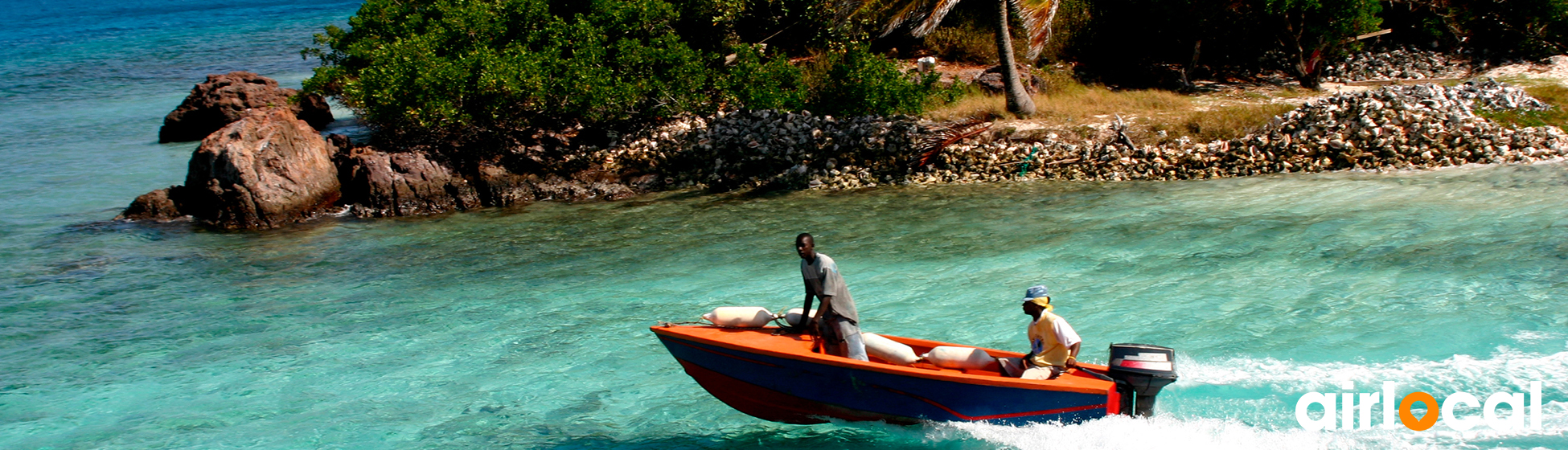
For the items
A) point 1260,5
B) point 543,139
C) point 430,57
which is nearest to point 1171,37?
point 1260,5

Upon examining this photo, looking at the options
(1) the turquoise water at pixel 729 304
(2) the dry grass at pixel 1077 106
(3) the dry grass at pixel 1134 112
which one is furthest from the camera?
(2) the dry grass at pixel 1077 106

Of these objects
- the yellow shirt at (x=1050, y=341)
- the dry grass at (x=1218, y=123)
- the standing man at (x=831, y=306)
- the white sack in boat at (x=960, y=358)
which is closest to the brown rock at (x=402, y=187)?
the standing man at (x=831, y=306)

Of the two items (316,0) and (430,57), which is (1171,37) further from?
(316,0)

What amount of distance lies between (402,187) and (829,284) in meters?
14.0

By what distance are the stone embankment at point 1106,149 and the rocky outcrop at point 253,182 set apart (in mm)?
5967

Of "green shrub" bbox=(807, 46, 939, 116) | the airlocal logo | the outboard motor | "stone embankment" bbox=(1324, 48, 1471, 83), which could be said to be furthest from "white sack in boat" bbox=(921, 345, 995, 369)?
"stone embankment" bbox=(1324, 48, 1471, 83)

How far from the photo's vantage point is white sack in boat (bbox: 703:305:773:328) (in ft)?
28.6

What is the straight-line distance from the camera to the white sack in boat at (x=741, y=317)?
8.72 m

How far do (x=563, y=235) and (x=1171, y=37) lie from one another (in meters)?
15.5

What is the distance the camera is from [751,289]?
13.3 meters

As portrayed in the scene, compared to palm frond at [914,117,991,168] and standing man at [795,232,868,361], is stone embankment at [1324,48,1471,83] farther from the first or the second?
standing man at [795,232,868,361]

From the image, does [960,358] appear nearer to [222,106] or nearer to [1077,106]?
[1077,106]

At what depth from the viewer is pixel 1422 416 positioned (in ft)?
27.2

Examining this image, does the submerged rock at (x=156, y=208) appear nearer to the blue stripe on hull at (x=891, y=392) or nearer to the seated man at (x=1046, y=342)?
the blue stripe on hull at (x=891, y=392)
